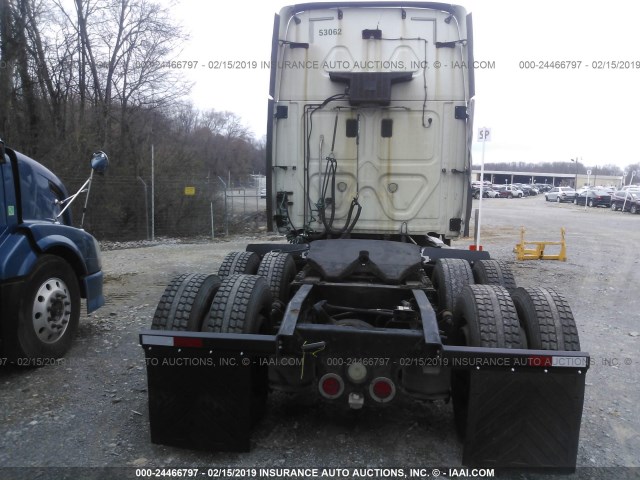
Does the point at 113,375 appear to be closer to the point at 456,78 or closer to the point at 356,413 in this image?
the point at 356,413

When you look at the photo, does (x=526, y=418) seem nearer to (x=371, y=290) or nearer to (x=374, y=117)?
(x=371, y=290)

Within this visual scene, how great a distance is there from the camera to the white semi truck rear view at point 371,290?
2.84 meters

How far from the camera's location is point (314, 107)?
534cm

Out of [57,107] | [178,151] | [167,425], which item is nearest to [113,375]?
[167,425]

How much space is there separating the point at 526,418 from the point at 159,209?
15.0 metres

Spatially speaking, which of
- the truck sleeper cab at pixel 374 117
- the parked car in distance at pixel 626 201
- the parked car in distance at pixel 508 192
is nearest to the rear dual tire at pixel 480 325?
the truck sleeper cab at pixel 374 117

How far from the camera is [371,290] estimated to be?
388 cm

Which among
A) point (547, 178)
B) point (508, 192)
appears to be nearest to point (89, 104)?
point (508, 192)

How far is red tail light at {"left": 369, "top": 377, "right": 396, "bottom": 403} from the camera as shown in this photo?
9.78 ft

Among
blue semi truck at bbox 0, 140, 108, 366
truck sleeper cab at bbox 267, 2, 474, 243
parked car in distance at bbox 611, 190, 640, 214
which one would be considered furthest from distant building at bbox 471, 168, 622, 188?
blue semi truck at bbox 0, 140, 108, 366

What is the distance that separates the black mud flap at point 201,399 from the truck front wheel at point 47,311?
184 centimetres

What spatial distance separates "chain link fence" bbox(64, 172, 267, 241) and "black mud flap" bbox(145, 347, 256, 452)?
12.2m

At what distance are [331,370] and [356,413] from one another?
2.94ft

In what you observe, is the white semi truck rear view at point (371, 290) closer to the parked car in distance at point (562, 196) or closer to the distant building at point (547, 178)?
the parked car in distance at point (562, 196)
